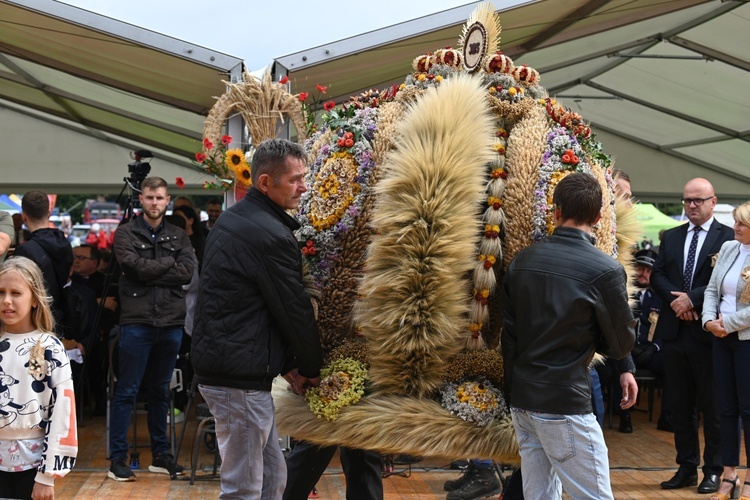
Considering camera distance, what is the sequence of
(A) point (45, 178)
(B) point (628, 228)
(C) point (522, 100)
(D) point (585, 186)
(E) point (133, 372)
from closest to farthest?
(D) point (585, 186)
(C) point (522, 100)
(B) point (628, 228)
(E) point (133, 372)
(A) point (45, 178)

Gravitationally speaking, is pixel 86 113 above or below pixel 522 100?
above

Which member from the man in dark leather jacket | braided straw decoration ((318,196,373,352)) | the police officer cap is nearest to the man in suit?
the police officer cap

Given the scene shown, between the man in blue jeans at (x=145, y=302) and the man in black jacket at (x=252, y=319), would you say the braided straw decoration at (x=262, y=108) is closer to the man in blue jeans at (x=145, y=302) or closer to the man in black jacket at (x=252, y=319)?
the man in blue jeans at (x=145, y=302)

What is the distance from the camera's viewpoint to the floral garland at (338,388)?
12.1 feet

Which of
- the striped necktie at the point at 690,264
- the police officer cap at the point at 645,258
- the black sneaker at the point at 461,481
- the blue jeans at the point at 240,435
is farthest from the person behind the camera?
the police officer cap at the point at 645,258

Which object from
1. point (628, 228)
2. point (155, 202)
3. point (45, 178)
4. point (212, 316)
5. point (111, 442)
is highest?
point (45, 178)

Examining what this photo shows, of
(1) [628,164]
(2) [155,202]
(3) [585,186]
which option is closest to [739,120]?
(1) [628,164]

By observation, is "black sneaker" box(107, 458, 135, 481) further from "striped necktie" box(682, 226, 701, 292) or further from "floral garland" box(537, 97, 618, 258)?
"striped necktie" box(682, 226, 701, 292)

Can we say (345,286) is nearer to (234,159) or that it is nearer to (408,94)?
(408,94)

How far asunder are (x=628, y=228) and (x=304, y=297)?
1.60m

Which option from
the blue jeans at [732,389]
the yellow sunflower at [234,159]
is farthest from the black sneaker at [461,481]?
the yellow sunflower at [234,159]

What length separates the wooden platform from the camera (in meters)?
6.11

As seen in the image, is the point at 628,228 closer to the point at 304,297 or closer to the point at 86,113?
the point at 304,297

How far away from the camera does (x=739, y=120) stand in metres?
11.4
